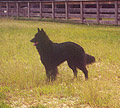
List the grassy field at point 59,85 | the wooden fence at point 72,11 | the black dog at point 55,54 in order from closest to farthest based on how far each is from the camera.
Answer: the grassy field at point 59,85, the black dog at point 55,54, the wooden fence at point 72,11

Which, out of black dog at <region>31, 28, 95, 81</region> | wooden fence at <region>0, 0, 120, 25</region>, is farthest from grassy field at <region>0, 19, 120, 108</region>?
wooden fence at <region>0, 0, 120, 25</region>

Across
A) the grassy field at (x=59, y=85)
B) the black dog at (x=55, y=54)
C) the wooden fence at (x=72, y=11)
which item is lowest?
the grassy field at (x=59, y=85)

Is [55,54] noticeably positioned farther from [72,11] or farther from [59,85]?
[72,11]

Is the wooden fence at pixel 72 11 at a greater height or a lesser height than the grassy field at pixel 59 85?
greater

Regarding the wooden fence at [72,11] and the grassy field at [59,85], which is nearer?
the grassy field at [59,85]

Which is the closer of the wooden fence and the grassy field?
the grassy field

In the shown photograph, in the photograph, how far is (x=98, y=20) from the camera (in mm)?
21516

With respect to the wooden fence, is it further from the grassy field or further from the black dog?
the black dog

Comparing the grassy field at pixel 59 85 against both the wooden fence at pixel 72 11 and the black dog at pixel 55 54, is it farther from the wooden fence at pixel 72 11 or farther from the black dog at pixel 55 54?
the wooden fence at pixel 72 11

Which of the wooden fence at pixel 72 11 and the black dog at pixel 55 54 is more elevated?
the wooden fence at pixel 72 11

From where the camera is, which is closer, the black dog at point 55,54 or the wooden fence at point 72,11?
the black dog at point 55,54

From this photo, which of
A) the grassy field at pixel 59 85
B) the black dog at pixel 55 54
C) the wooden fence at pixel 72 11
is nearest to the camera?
the grassy field at pixel 59 85

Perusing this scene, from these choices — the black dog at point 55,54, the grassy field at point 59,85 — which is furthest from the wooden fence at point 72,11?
the black dog at point 55,54

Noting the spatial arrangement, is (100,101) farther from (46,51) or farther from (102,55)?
(102,55)
